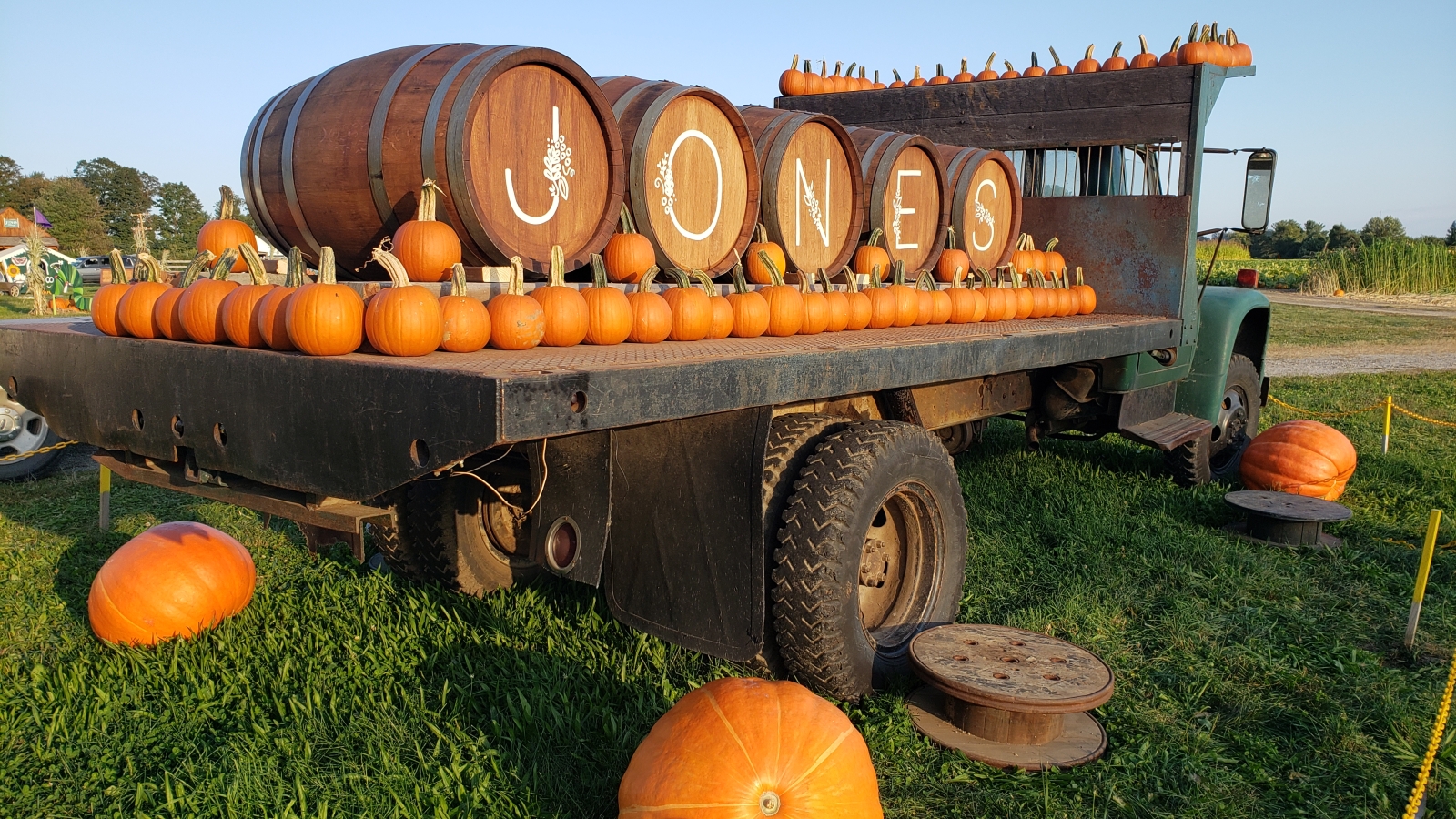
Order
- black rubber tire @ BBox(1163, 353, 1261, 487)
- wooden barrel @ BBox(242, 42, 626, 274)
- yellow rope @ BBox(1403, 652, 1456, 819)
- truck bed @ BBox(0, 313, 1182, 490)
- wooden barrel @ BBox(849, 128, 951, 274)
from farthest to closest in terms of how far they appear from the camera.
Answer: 1. black rubber tire @ BBox(1163, 353, 1261, 487)
2. wooden barrel @ BBox(849, 128, 951, 274)
3. wooden barrel @ BBox(242, 42, 626, 274)
4. yellow rope @ BBox(1403, 652, 1456, 819)
5. truck bed @ BBox(0, 313, 1182, 490)

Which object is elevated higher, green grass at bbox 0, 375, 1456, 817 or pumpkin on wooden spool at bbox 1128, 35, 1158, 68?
pumpkin on wooden spool at bbox 1128, 35, 1158, 68

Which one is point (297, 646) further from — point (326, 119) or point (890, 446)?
point (890, 446)

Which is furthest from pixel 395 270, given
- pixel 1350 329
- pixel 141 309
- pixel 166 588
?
pixel 1350 329

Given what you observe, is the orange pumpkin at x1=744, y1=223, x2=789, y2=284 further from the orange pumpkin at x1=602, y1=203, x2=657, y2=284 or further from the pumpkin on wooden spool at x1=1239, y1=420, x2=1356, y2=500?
the pumpkin on wooden spool at x1=1239, y1=420, x2=1356, y2=500

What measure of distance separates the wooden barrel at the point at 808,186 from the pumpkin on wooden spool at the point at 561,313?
4.95ft

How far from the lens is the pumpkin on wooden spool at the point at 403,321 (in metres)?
2.46

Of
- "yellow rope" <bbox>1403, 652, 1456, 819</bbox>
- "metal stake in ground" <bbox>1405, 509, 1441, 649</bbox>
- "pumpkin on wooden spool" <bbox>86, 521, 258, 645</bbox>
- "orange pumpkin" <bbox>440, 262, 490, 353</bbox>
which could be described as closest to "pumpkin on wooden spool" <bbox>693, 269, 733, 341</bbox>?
"orange pumpkin" <bbox>440, 262, 490, 353</bbox>

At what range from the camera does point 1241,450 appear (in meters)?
7.40

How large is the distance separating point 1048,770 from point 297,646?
279cm

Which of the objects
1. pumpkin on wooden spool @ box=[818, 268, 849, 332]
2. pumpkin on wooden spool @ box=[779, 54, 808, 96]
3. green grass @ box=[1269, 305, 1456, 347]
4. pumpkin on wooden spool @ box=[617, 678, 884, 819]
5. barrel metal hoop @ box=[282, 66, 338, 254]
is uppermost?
pumpkin on wooden spool @ box=[779, 54, 808, 96]

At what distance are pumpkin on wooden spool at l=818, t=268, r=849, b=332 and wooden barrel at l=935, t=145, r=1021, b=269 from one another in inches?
66.6

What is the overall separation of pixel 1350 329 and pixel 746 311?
22878 mm

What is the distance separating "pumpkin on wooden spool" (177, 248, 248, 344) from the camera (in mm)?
2693

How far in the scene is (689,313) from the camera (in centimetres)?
324
